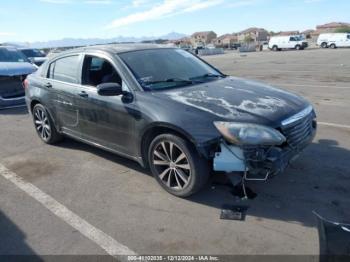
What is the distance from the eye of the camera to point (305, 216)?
12.0 ft

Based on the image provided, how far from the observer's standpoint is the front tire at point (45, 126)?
6.16 m

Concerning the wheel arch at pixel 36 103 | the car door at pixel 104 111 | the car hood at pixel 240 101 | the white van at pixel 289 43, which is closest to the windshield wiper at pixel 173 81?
the car hood at pixel 240 101

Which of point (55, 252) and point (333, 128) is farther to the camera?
point (333, 128)

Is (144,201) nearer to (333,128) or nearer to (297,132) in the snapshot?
(297,132)

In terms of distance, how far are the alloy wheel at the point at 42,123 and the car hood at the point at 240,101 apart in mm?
2864

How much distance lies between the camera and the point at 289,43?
52281mm

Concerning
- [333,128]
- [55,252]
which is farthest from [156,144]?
[333,128]

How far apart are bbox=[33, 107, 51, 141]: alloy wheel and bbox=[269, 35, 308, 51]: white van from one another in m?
50.3

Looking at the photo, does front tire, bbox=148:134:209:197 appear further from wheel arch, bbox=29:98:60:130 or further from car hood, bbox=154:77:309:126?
wheel arch, bbox=29:98:60:130

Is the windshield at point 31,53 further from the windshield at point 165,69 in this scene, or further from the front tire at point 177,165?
the front tire at point 177,165

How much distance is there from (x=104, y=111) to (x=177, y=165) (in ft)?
4.33

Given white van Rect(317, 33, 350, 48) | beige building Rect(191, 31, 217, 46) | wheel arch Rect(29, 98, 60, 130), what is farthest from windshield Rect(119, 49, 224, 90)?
beige building Rect(191, 31, 217, 46)

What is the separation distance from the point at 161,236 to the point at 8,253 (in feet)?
4.67

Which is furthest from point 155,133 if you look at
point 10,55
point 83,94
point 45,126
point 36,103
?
point 10,55
